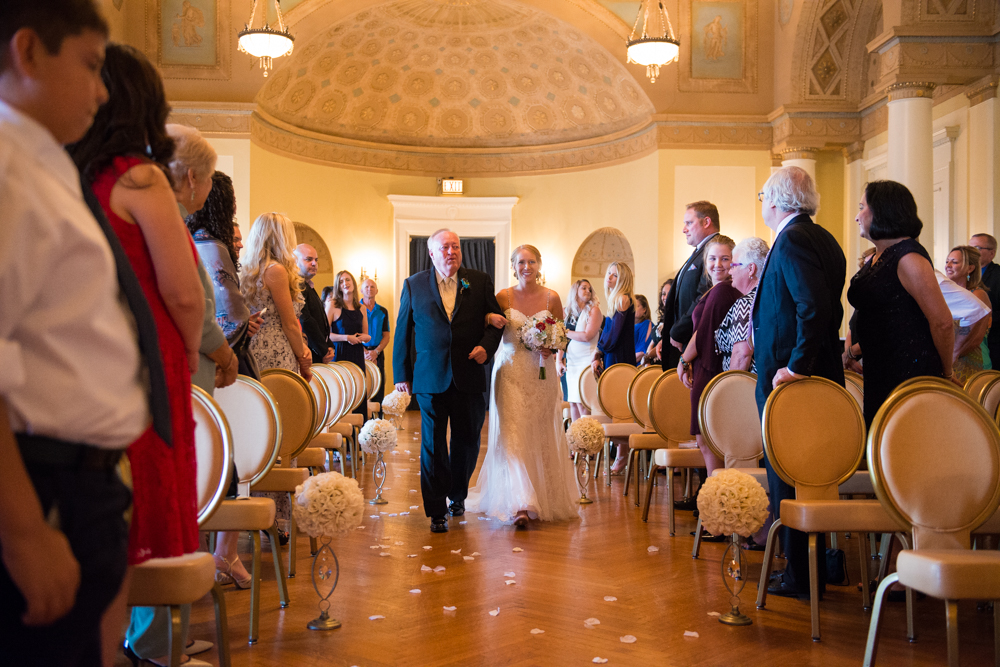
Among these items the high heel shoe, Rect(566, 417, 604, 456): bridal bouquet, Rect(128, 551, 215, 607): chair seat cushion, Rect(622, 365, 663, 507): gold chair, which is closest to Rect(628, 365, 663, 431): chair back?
Rect(622, 365, 663, 507): gold chair

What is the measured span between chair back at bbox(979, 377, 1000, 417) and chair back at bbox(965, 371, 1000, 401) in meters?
0.22

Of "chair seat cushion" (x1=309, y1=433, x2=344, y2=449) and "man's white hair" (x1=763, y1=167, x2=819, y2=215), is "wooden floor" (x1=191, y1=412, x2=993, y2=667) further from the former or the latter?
"man's white hair" (x1=763, y1=167, x2=819, y2=215)

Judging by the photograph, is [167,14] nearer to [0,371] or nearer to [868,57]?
[868,57]

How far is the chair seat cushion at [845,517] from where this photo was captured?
3.04m

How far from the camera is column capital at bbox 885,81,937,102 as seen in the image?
28.1 feet

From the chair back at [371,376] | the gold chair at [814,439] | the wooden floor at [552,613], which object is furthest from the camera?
the chair back at [371,376]

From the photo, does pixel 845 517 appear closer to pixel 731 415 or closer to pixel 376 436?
pixel 731 415

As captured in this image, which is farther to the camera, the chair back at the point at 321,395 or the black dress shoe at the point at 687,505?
the black dress shoe at the point at 687,505

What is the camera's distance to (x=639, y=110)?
13625 mm

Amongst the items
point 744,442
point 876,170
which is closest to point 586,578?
point 744,442

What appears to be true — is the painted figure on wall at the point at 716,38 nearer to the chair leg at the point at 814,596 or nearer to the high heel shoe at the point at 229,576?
the chair leg at the point at 814,596

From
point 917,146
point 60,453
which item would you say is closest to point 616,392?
point 917,146

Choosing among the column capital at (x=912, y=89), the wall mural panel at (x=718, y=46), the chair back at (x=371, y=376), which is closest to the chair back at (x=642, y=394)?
the chair back at (x=371, y=376)

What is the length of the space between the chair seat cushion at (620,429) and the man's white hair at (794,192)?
3.11m
